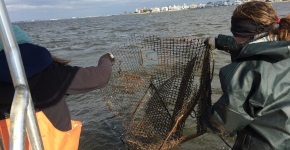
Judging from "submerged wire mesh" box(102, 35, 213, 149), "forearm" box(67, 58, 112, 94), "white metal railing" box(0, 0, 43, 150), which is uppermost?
"white metal railing" box(0, 0, 43, 150)

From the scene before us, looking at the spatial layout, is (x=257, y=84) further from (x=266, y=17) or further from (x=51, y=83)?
(x=51, y=83)

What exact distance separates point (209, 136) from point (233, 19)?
8.90 feet

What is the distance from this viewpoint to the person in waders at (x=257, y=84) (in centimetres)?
188

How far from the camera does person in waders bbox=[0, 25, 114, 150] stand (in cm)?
171

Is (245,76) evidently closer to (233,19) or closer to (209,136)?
(233,19)

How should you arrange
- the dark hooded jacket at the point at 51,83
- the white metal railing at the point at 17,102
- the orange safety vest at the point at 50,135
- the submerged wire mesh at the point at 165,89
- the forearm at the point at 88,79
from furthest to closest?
the submerged wire mesh at the point at 165,89
the forearm at the point at 88,79
the orange safety vest at the point at 50,135
the dark hooded jacket at the point at 51,83
the white metal railing at the point at 17,102

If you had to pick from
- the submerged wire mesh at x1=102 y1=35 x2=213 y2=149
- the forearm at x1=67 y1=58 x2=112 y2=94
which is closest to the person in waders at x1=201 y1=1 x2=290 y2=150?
the submerged wire mesh at x1=102 y1=35 x2=213 y2=149

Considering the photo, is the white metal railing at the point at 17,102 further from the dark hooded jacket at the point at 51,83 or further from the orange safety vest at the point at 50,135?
the orange safety vest at the point at 50,135

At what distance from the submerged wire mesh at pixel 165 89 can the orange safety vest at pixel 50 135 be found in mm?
1114

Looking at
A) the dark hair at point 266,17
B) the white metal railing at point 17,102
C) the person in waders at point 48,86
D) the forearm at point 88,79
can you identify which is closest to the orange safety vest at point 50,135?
the person in waders at point 48,86

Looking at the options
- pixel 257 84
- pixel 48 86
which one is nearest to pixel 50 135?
pixel 48 86

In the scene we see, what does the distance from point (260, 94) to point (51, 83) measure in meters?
1.56

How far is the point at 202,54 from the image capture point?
294 cm

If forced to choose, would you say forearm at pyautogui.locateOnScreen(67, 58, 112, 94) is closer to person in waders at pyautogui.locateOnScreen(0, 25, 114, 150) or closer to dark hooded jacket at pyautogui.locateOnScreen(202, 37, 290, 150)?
person in waders at pyautogui.locateOnScreen(0, 25, 114, 150)
